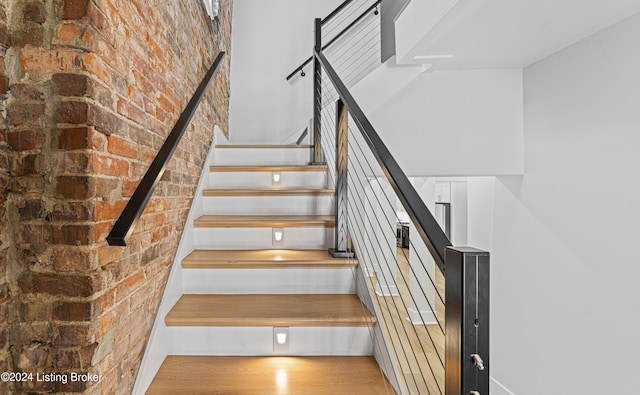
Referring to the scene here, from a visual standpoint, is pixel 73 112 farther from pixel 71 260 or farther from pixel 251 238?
pixel 251 238

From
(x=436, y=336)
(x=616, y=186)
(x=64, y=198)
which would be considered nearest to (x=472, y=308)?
(x=64, y=198)

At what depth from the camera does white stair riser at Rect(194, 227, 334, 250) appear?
7.11 feet

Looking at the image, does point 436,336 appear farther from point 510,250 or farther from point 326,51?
point 326,51

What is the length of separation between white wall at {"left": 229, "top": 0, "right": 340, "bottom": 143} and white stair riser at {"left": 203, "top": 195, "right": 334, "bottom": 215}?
1931 mm

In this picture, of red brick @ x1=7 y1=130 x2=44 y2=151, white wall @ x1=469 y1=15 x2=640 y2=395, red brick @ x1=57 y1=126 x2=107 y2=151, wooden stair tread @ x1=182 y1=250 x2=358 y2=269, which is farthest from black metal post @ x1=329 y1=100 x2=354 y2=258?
white wall @ x1=469 y1=15 x2=640 y2=395

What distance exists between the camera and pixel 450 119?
10.1ft

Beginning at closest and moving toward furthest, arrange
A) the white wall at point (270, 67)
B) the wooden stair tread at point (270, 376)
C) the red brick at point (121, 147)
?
the red brick at point (121, 147) < the wooden stair tread at point (270, 376) < the white wall at point (270, 67)

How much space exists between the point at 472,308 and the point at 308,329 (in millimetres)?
971

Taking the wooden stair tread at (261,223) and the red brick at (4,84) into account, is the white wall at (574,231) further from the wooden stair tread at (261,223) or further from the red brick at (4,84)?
the red brick at (4,84)

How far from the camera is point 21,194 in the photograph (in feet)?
3.28

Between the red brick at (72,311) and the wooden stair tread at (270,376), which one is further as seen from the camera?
the wooden stair tread at (270,376)

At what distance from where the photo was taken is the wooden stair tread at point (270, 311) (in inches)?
61.1

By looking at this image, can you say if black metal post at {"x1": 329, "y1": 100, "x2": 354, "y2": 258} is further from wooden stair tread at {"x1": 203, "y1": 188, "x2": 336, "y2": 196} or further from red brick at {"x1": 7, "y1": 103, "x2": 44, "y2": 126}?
red brick at {"x1": 7, "y1": 103, "x2": 44, "y2": 126}

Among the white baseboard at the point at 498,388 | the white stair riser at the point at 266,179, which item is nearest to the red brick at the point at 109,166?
the white stair riser at the point at 266,179
